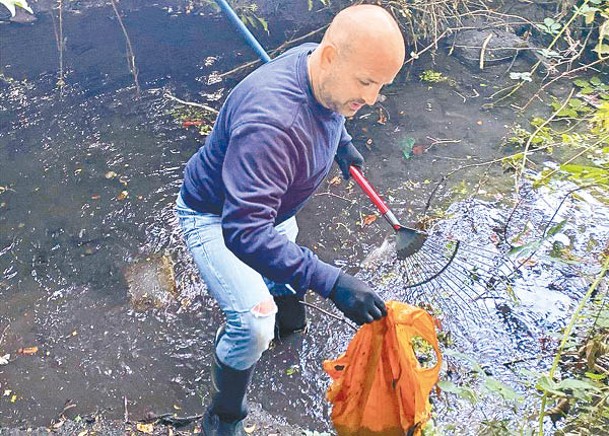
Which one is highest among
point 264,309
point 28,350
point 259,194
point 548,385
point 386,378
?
point 259,194

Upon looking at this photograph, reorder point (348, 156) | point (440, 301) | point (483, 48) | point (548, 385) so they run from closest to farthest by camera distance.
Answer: point (548, 385), point (348, 156), point (440, 301), point (483, 48)

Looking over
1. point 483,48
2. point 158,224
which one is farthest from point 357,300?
point 483,48

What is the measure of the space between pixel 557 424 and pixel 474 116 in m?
2.70

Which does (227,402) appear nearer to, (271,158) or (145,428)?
(145,428)

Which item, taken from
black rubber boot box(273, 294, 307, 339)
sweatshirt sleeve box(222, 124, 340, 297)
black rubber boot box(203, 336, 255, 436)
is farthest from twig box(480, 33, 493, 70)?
black rubber boot box(203, 336, 255, 436)

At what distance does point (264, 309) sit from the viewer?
2.16 m

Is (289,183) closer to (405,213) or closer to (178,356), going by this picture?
(178,356)

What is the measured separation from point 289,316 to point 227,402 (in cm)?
67

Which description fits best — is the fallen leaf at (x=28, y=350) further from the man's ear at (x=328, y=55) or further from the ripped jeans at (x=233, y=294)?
the man's ear at (x=328, y=55)

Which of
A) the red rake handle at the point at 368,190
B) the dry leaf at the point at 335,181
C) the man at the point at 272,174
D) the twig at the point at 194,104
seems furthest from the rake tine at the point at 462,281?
the twig at the point at 194,104

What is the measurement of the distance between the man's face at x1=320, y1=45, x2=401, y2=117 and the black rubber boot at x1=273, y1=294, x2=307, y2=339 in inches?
46.3

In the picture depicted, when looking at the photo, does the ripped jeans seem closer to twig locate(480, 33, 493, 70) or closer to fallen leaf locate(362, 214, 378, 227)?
fallen leaf locate(362, 214, 378, 227)

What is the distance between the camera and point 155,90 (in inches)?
197

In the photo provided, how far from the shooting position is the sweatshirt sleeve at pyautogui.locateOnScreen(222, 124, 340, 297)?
1.81m
